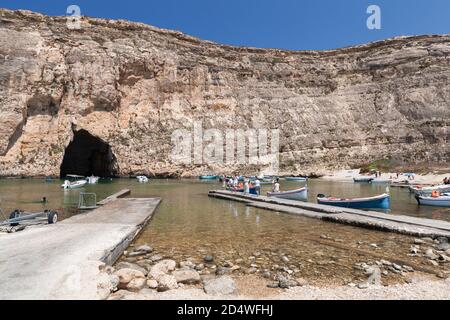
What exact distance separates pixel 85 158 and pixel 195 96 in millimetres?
31241

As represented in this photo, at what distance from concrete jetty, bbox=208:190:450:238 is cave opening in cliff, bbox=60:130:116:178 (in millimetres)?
61877

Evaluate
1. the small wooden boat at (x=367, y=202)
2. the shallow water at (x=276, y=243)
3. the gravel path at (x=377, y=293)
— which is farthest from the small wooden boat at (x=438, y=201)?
the gravel path at (x=377, y=293)

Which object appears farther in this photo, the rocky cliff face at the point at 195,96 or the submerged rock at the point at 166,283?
the rocky cliff face at the point at 195,96

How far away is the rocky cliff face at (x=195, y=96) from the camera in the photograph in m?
62.8

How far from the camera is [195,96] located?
241ft

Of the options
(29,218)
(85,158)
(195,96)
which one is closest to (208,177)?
(195,96)

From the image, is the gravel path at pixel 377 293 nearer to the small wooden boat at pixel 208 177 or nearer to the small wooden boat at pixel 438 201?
the small wooden boat at pixel 438 201

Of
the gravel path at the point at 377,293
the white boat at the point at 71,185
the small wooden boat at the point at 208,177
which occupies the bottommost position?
the small wooden boat at the point at 208,177

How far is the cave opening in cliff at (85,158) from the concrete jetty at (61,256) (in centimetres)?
6647

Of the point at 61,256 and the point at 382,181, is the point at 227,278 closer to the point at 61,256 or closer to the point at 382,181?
the point at 61,256

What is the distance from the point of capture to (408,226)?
13.4 metres

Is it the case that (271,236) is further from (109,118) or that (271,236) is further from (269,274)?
(109,118)
